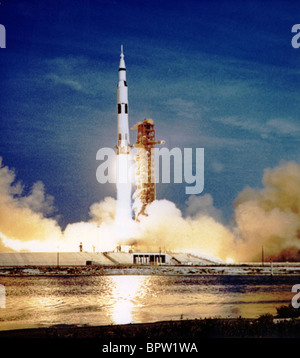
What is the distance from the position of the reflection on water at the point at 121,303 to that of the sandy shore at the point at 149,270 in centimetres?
1577

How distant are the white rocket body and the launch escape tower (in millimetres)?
8501

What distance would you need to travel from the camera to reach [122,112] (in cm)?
8888

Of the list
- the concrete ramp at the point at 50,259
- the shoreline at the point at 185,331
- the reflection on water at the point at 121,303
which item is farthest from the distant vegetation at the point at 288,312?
the concrete ramp at the point at 50,259

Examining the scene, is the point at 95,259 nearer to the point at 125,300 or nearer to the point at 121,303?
the point at 125,300

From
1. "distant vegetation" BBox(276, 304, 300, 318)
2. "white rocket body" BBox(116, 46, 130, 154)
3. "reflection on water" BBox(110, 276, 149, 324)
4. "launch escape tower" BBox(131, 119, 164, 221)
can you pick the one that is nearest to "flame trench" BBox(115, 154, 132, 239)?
"white rocket body" BBox(116, 46, 130, 154)

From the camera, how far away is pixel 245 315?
120 ft

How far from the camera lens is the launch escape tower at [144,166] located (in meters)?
97.2

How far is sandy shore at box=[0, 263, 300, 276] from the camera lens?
81.2m

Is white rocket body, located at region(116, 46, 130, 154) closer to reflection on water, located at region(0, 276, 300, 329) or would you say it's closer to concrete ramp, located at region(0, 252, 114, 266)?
concrete ramp, located at region(0, 252, 114, 266)

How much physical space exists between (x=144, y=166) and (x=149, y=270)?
19.1m

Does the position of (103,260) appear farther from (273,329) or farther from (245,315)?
(273,329)

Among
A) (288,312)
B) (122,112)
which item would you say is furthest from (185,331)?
(122,112)

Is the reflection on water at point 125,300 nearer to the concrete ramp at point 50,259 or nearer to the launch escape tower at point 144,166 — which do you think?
the concrete ramp at point 50,259
